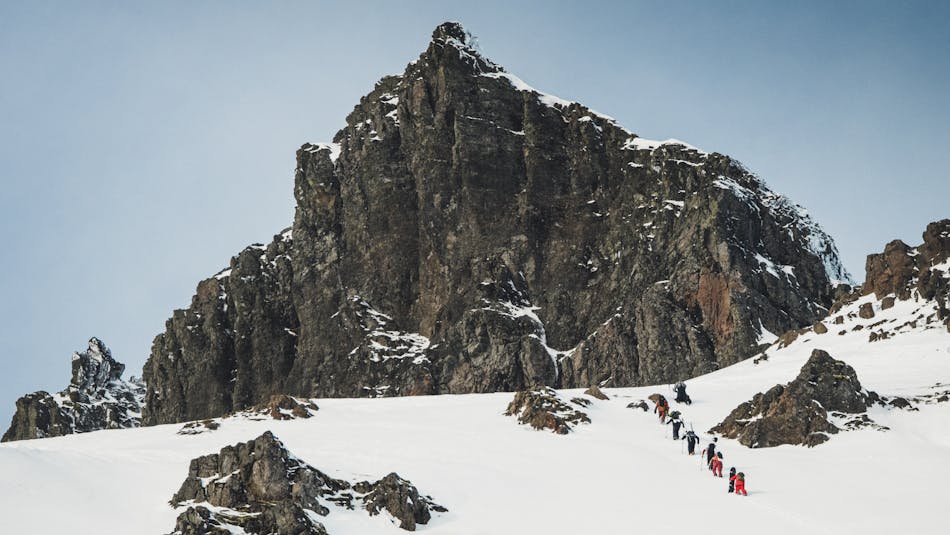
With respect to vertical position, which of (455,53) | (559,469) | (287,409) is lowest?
(559,469)

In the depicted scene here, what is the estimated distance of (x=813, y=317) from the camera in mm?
88625

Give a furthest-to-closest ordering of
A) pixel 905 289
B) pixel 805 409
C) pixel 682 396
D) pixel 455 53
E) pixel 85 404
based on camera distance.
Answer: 1. pixel 85 404
2. pixel 455 53
3. pixel 905 289
4. pixel 682 396
5. pixel 805 409

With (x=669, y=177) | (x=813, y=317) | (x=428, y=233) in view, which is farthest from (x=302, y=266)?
(x=813, y=317)

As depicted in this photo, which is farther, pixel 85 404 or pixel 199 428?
pixel 85 404

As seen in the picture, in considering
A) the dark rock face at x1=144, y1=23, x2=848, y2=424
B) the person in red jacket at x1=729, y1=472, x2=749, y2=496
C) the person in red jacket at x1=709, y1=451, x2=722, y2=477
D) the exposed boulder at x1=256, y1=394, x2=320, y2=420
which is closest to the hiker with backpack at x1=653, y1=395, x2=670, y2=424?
the person in red jacket at x1=709, y1=451, x2=722, y2=477

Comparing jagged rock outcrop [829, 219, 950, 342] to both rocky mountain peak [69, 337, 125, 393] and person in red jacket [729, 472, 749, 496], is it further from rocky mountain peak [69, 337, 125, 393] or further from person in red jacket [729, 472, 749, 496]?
rocky mountain peak [69, 337, 125, 393]

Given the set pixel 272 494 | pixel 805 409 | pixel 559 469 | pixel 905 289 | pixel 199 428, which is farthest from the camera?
pixel 905 289

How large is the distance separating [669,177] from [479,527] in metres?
70.5

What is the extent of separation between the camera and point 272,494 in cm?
3241

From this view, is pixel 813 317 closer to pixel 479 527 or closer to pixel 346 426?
pixel 346 426

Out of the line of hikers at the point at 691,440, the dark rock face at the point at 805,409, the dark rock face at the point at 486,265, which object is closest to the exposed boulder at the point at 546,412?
the line of hikers at the point at 691,440

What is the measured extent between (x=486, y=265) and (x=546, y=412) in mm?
50660

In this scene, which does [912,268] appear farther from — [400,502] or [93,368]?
[93,368]

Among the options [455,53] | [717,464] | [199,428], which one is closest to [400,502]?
[717,464]
